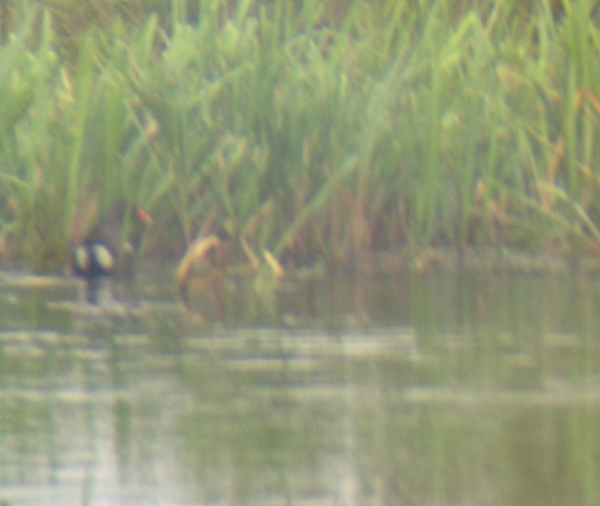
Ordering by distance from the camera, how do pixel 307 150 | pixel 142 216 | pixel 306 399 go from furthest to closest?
pixel 142 216 → pixel 307 150 → pixel 306 399

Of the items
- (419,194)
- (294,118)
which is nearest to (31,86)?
(294,118)

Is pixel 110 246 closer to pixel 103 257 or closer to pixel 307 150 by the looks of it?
pixel 103 257

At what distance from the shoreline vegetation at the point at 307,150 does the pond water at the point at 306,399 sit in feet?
2.80

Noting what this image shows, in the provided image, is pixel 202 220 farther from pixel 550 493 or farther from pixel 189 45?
pixel 550 493

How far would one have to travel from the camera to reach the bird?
725 cm

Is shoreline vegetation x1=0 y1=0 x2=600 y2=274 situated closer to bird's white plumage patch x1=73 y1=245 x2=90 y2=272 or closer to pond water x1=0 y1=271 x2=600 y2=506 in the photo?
bird's white plumage patch x1=73 y1=245 x2=90 y2=272

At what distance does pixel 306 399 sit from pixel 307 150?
3.15 m

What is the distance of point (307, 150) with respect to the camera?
721 cm

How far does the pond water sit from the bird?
90cm

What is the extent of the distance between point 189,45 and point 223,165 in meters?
0.79

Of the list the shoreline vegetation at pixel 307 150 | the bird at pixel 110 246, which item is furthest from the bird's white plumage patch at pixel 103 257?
the shoreline vegetation at pixel 307 150

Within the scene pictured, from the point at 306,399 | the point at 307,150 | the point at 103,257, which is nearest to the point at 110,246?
the point at 103,257

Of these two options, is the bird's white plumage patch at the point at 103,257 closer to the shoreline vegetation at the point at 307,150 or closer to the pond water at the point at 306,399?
the shoreline vegetation at the point at 307,150

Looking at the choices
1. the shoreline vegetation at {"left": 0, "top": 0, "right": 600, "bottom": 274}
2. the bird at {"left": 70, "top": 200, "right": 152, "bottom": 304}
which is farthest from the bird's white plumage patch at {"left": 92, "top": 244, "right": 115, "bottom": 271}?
the shoreline vegetation at {"left": 0, "top": 0, "right": 600, "bottom": 274}
